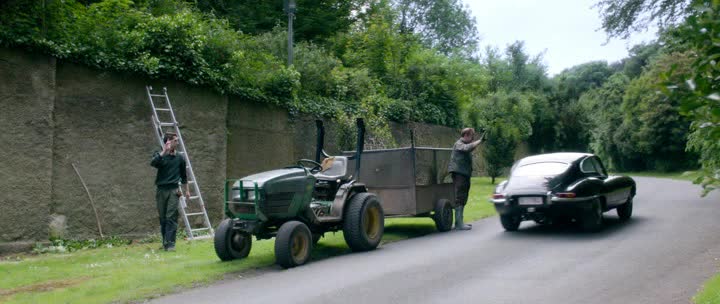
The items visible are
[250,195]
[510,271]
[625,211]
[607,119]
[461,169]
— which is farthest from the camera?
[607,119]

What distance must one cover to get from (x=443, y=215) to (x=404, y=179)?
50.5 inches

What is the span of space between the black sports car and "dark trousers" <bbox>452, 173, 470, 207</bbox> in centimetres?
70

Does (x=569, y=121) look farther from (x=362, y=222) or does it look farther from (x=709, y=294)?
(x=709, y=294)

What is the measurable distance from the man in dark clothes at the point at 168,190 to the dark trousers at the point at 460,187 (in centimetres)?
523

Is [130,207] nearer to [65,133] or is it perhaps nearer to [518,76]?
[65,133]

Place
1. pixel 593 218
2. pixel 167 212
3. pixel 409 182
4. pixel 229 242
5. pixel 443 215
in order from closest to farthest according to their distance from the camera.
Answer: pixel 229 242 < pixel 167 212 < pixel 593 218 < pixel 409 182 < pixel 443 215

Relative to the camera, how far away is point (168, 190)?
10555 millimetres

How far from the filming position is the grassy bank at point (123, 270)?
7.10 meters

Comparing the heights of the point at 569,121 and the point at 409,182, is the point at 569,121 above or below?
above

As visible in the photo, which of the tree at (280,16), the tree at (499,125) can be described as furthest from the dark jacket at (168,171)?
the tree at (499,125)

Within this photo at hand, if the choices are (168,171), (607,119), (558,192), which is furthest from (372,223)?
(607,119)

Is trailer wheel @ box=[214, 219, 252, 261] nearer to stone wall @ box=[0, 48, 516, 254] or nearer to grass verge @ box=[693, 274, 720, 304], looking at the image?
stone wall @ box=[0, 48, 516, 254]

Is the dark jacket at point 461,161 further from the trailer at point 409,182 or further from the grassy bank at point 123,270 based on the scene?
the grassy bank at point 123,270

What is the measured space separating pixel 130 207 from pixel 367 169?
196 inches
